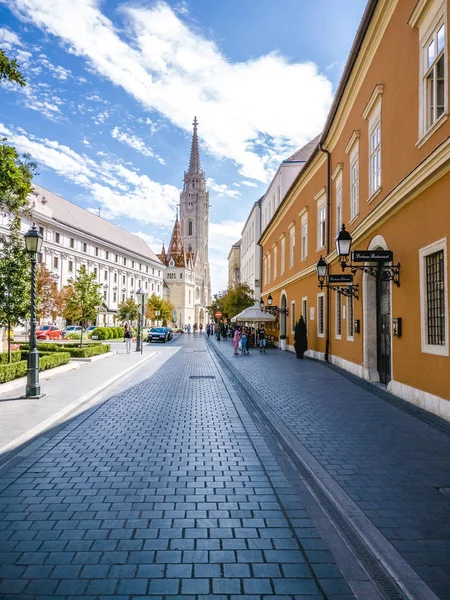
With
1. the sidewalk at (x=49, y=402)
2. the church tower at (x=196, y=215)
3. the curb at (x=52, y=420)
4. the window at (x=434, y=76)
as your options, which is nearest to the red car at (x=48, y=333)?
the sidewalk at (x=49, y=402)

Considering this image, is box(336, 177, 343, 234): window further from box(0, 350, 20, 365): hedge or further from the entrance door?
box(0, 350, 20, 365): hedge

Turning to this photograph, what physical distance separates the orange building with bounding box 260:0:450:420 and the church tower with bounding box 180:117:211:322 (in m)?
111

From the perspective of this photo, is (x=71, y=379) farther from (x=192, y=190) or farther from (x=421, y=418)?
(x=192, y=190)

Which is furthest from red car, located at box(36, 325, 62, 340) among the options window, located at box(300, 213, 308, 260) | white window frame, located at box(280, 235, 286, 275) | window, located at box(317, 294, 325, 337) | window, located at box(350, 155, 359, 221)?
window, located at box(350, 155, 359, 221)

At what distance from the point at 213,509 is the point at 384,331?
9769 mm

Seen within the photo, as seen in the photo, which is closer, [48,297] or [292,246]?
[292,246]

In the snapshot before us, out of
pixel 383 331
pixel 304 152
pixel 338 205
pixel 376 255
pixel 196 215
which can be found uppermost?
pixel 196 215

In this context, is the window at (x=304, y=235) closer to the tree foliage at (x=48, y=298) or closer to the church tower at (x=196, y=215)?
the tree foliage at (x=48, y=298)

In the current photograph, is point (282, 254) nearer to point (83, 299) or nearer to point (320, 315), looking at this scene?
point (320, 315)

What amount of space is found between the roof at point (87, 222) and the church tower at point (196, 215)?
29.0 metres

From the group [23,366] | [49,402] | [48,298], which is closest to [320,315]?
[23,366]

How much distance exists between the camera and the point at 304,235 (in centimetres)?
2425

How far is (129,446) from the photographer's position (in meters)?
6.67

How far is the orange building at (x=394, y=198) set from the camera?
8.70m
